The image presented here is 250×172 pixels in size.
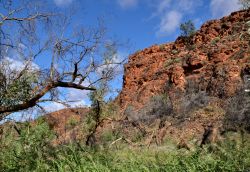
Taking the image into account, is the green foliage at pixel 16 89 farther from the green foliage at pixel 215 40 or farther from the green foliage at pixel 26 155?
the green foliage at pixel 215 40

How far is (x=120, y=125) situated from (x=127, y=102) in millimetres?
18008

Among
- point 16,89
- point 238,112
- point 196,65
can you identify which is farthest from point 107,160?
point 196,65

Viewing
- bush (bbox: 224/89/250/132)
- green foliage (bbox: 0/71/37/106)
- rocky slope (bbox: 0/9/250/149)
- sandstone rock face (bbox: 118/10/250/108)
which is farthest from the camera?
sandstone rock face (bbox: 118/10/250/108)

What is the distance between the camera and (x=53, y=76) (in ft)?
35.6

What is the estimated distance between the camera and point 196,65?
110 ft

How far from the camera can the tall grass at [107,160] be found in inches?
268

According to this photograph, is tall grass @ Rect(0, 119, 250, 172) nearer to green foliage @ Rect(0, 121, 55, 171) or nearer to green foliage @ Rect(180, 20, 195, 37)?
green foliage @ Rect(0, 121, 55, 171)

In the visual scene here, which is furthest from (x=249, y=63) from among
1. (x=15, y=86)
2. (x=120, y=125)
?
(x=15, y=86)

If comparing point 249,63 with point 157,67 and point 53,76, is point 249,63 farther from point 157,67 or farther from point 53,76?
point 53,76

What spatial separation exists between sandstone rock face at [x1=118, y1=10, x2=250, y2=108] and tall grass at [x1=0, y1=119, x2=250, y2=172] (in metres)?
16.9

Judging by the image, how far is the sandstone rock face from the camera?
93.5 feet

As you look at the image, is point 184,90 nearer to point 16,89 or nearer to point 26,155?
point 16,89

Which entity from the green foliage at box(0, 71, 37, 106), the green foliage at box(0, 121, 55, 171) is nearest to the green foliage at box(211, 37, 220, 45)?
the green foliage at box(0, 71, 37, 106)

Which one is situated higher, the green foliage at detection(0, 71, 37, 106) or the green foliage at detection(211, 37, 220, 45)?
the green foliage at detection(211, 37, 220, 45)
